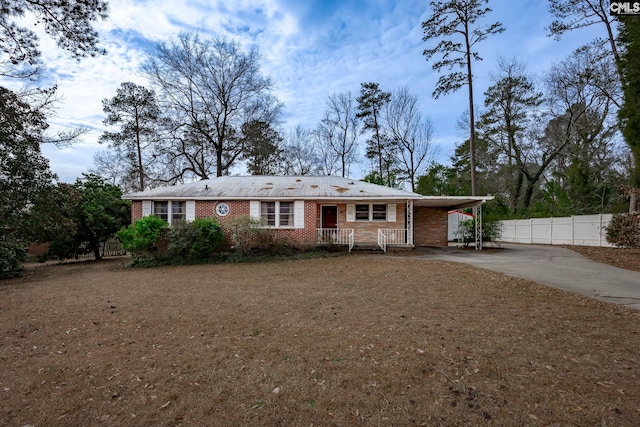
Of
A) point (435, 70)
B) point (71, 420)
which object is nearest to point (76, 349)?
point (71, 420)

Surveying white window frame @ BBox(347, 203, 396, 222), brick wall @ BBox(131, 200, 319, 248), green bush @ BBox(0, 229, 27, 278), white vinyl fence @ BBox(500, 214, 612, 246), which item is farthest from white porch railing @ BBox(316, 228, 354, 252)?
white vinyl fence @ BBox(500, 214, 612, 246)

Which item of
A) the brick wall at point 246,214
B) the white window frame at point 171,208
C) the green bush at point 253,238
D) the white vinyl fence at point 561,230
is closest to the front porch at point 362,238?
the brick wall at point 246,214

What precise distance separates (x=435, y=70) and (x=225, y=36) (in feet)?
48.2

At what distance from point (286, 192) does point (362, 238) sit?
4.20 meters

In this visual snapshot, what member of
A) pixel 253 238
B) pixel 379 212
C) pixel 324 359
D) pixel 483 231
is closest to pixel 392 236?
pixel 379 212

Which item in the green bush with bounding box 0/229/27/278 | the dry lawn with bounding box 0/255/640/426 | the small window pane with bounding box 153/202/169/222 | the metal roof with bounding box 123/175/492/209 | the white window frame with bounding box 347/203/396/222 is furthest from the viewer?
the white window frame with bounding box 347/203/396/222

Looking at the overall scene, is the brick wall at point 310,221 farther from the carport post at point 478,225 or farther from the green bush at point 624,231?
the green bush at point 624,231

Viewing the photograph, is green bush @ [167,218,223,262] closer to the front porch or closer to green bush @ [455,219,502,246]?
the front porch

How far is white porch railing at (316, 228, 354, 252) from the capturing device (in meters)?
14.0

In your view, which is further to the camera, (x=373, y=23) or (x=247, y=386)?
(x=373, y=23)

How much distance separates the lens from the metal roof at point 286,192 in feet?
46.5

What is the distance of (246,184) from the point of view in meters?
16.5

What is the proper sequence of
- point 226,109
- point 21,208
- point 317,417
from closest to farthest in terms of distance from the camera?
point 317,417, point 21,208, point 226,109

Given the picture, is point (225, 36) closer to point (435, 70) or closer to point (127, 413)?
point (435, 70)
